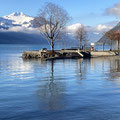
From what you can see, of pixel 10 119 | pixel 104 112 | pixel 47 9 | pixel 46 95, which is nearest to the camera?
pixel 10 119

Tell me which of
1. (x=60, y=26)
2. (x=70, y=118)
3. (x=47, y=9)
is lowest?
(x=70, y=118)

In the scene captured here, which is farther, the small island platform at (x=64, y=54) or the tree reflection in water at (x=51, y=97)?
the small island platform at (x=64, y=54)

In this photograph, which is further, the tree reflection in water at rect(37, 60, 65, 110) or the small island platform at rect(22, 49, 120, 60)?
the small island platform at rect(22, 49, 120, 60)

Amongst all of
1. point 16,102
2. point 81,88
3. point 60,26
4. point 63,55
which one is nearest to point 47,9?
point 60,26

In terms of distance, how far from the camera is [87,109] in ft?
45.2

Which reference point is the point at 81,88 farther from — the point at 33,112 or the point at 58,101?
the point at 33,112

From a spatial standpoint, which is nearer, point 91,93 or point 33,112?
point 33,112

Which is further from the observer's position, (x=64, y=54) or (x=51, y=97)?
(x=64, y=54)

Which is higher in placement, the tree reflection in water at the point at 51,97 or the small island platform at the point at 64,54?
the small island platform at the point at 64,54

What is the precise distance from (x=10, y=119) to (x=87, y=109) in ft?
14.1

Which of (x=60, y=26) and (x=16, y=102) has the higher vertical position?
(x=60, y=26)

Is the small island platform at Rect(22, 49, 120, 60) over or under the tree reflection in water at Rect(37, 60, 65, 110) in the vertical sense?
over

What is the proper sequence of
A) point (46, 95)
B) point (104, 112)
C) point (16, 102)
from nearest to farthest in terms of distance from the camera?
point (104, 112), point (16, 102), point (46, 95)

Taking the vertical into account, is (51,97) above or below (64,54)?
below
